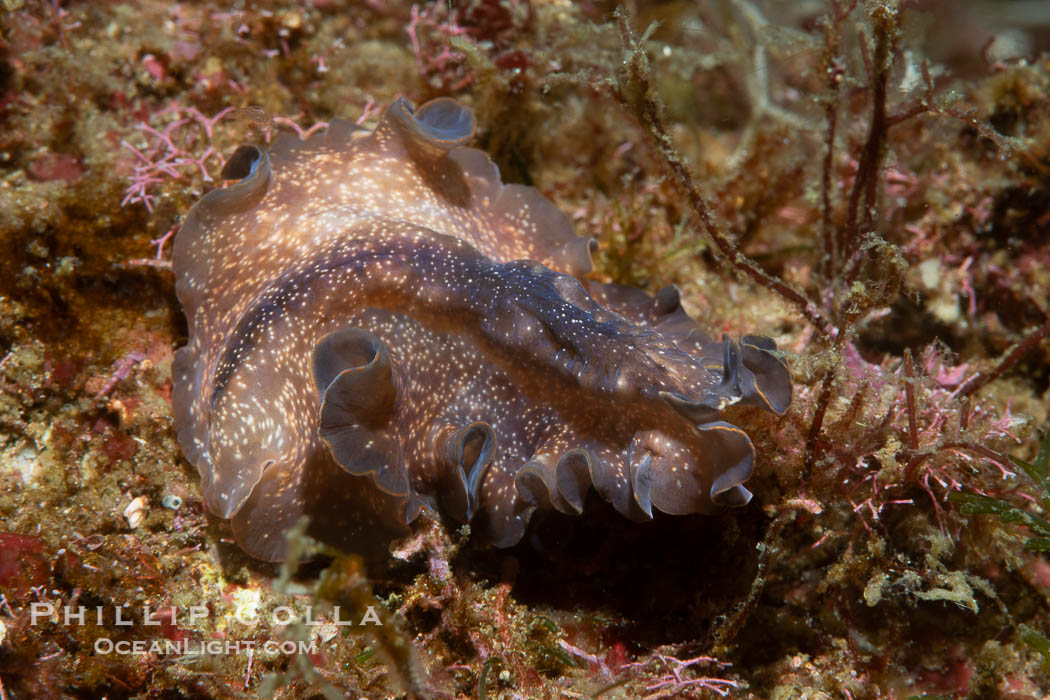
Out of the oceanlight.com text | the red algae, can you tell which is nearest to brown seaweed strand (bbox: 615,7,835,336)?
the red algae

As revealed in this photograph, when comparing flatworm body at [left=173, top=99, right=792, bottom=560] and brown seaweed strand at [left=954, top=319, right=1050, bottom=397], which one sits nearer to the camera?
flatworm body at [left=173, top=99, right=792, bottom=560]

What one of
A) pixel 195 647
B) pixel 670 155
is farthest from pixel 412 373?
pixel 670 155

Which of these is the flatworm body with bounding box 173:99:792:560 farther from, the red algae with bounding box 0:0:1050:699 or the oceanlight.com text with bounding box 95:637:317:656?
the oceanlight.com text with bounding box 95:637:317:656

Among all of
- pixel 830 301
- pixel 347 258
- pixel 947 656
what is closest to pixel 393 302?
pixel 347 258

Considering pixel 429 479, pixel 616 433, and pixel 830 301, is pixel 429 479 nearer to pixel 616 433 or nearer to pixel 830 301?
pixel 616 433

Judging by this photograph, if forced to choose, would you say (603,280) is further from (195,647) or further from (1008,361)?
(195,647)
